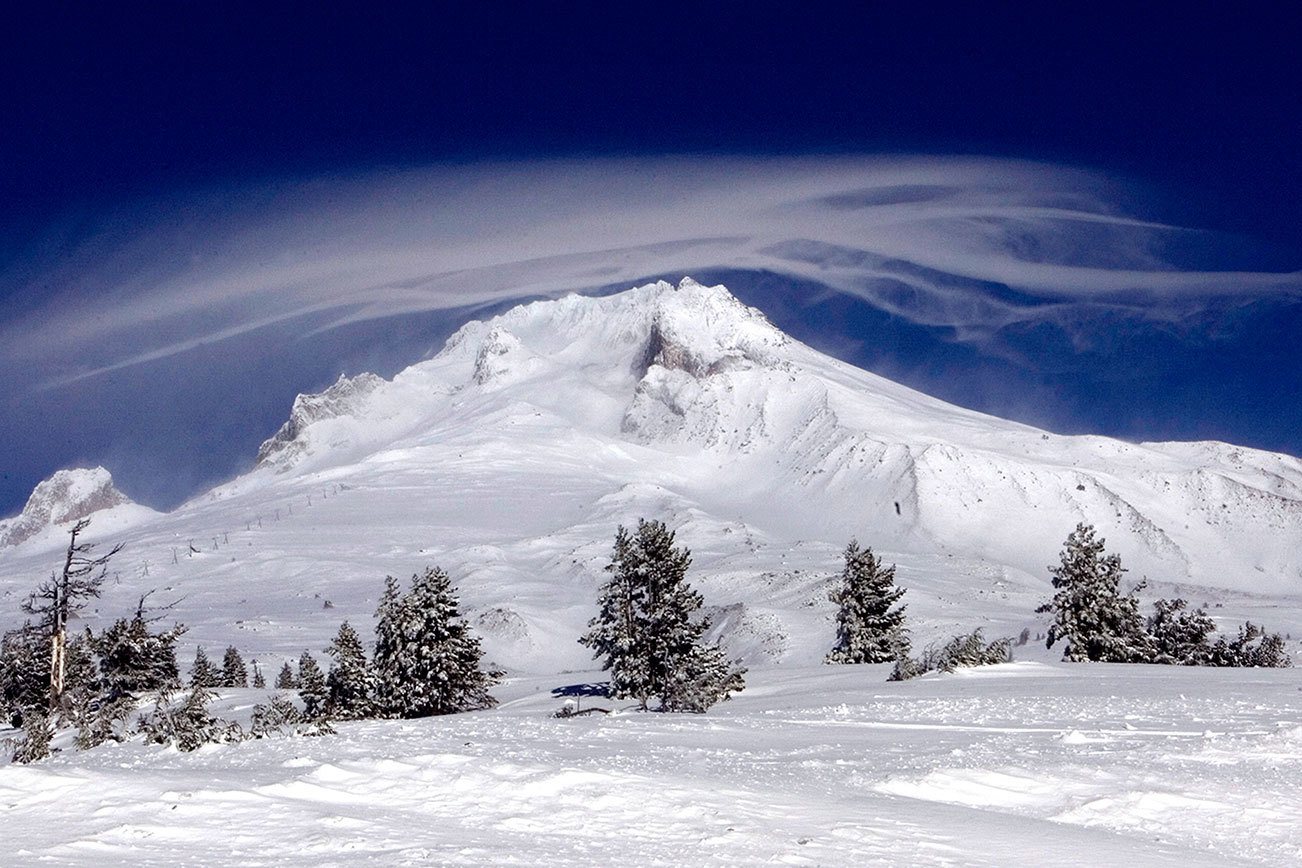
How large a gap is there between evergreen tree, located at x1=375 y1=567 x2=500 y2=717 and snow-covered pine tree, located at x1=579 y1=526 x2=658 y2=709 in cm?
542

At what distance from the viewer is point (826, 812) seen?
466 inches

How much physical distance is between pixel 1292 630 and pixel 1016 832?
14326 centimetres

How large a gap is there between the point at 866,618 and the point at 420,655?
25973 mm

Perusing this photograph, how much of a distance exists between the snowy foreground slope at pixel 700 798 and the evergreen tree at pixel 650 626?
17814 millimetres

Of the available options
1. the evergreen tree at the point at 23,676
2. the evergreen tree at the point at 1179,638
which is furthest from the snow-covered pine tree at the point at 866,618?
the evergreen tree at the point at 23,676

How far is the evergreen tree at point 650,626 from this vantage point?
127 ft

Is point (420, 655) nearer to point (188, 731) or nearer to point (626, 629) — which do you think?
point (626, 629)

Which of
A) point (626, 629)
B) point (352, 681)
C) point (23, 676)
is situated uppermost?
point (626, 629)

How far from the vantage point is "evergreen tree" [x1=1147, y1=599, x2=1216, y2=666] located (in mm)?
50688

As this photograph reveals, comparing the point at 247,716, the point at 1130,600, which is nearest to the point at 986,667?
the point at 1130,600

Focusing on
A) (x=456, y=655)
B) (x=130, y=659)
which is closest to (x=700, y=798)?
(x=456, y=655)

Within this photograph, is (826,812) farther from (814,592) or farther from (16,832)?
(814,592)

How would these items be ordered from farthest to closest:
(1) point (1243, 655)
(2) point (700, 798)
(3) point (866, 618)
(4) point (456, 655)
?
(3) point (866, 618), (1) point (1243, 655), (4) point (456, 655), (2) point (700, 798)

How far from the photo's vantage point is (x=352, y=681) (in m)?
39.9
